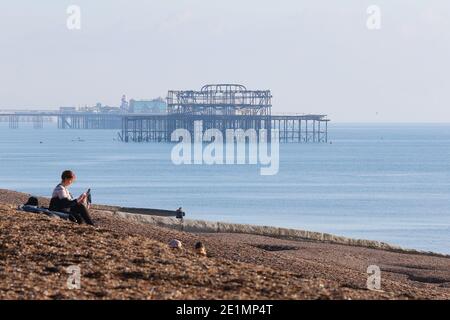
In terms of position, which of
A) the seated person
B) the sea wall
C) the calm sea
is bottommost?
the calm sea

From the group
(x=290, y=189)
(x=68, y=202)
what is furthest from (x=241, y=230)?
(x=290, y=189)

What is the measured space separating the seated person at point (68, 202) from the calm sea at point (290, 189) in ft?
68.3

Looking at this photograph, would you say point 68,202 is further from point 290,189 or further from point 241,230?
point 290,189

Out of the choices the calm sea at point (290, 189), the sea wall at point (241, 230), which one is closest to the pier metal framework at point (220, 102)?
the calm sea at point (290, 189)

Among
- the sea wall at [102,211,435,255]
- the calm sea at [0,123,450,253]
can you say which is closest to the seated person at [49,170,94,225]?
the sea wall at [102,211,435,255]

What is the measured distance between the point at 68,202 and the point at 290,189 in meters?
54.1

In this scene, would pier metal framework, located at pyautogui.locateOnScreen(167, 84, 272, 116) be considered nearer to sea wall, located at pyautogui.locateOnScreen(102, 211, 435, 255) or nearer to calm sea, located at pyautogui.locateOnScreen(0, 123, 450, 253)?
calm sea, located at pyautogui.locateOnScreen(0, 123, 450, 253)

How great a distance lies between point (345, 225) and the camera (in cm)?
4644

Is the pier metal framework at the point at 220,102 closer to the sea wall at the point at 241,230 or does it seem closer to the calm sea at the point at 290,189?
the calm sea at the point at 290,189

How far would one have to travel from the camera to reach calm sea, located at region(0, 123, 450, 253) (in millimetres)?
48156

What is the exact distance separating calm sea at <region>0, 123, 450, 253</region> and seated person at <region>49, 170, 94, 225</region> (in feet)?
68.3

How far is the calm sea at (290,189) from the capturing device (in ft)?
158

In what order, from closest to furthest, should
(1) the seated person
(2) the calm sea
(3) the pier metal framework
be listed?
(1) the seated person < (2) the calm sea < (3) the pier metal framework
